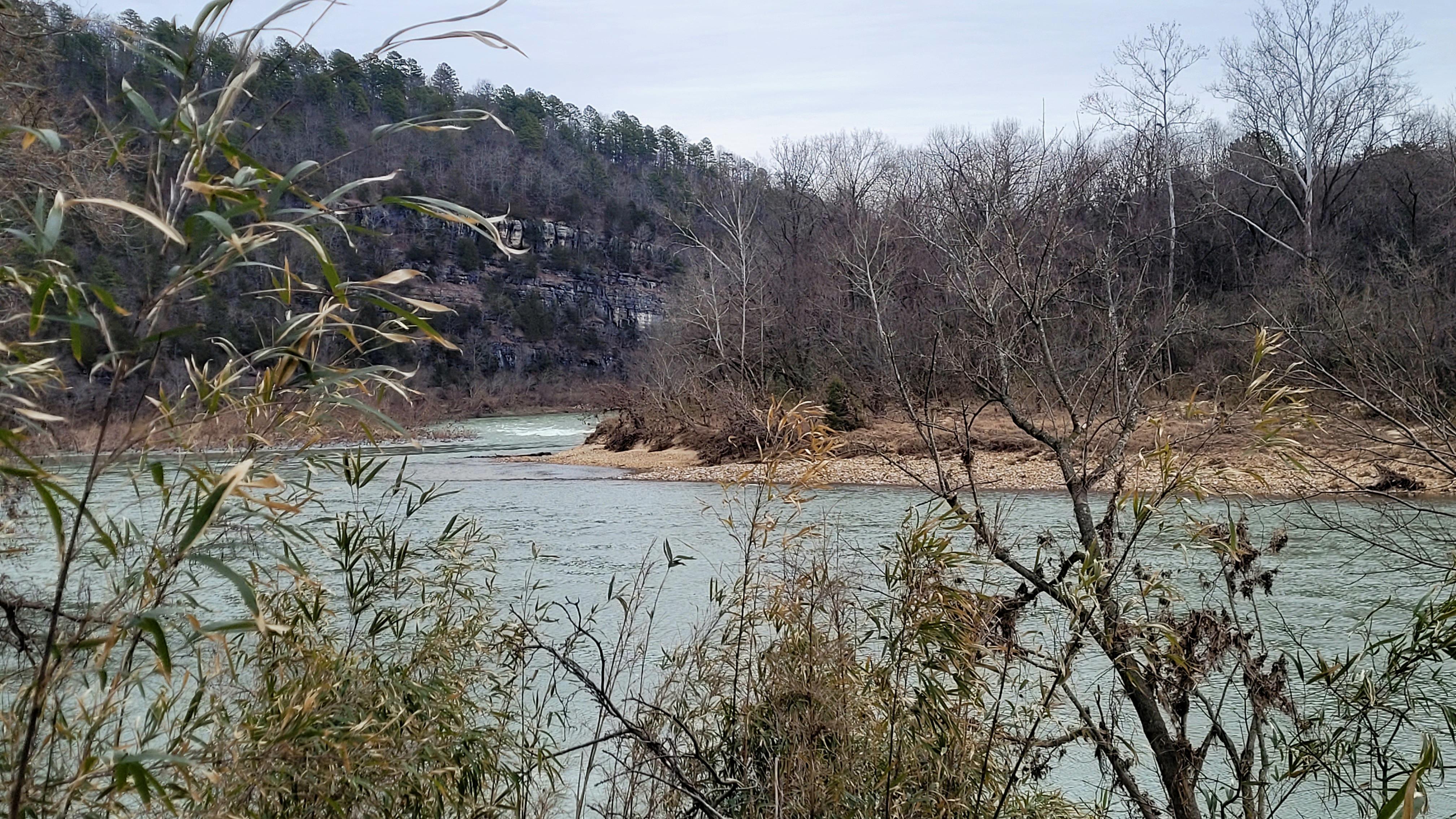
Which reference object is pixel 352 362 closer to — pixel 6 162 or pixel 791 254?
pixel 6 162

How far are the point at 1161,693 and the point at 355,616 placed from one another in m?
2.89

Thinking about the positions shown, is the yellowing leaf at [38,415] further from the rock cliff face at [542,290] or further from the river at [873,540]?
the rock cliff face at [542,290]

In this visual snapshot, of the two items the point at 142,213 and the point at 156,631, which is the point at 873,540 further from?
the point at 142,213

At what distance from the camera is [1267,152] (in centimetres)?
2720

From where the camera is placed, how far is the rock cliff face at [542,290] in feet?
243

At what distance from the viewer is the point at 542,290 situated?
270 ft

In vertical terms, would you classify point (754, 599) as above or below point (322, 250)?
below

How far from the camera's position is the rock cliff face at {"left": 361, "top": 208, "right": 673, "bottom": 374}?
7412 cm

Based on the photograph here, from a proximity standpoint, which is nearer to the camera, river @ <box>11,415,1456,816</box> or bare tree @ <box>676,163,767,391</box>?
river @ <box>11,415,1456,816</box>

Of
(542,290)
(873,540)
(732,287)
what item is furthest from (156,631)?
(542,290)

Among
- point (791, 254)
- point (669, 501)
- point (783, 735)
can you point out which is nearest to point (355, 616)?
point (783, 735)

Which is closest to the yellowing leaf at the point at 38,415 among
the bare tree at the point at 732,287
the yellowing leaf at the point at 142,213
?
the yellowing leaf at the point at 142,213

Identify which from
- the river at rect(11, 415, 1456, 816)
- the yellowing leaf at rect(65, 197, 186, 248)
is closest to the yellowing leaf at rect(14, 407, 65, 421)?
the yellowing leaf at rect(65, 197, 186, 248)

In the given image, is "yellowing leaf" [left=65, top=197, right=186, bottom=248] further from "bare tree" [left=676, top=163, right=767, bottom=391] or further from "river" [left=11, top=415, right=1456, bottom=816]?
"bare tree" [left=676, top=163, right=767, bottom=391]
